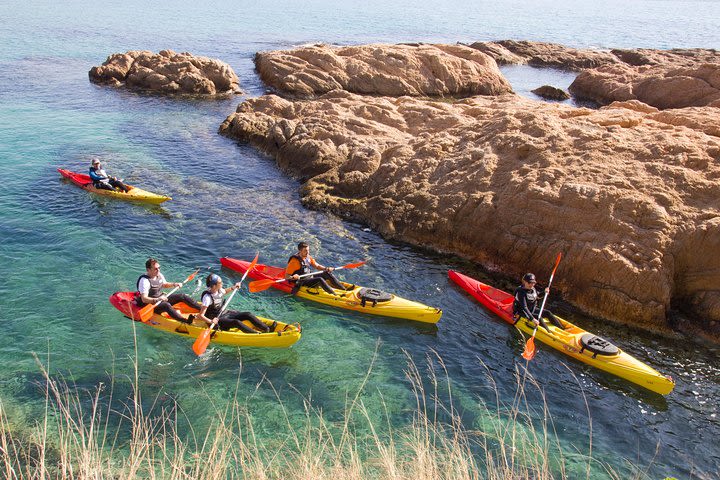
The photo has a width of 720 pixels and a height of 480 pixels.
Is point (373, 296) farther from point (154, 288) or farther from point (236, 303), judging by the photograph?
point (154, 288)

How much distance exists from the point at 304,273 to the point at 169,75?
901 inches

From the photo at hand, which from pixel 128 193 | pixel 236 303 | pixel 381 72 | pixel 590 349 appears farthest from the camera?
pixel 381 72

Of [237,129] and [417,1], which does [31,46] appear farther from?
[417,1]

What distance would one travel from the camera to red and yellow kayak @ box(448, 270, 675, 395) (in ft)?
35.8

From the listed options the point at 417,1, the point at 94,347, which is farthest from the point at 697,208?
the point at 417,1

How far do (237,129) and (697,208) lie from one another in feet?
58.1

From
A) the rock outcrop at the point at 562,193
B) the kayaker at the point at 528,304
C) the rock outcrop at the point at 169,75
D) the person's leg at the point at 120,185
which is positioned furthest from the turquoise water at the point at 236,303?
the rock outcrop at the point at 169,75

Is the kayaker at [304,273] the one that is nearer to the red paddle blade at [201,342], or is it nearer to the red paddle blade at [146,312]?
the red paddle blade at [201,342]

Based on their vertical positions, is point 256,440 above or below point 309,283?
below

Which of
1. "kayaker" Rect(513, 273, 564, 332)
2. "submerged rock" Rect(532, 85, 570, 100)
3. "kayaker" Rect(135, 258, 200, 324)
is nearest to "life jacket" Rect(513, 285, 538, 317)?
"kayaker" Rect(513, 273, 564, 332)

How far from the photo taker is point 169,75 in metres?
31.9

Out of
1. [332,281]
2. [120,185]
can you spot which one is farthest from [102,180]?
[332,281]

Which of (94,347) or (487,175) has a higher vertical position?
(487,175)

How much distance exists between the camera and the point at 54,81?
106 feet
